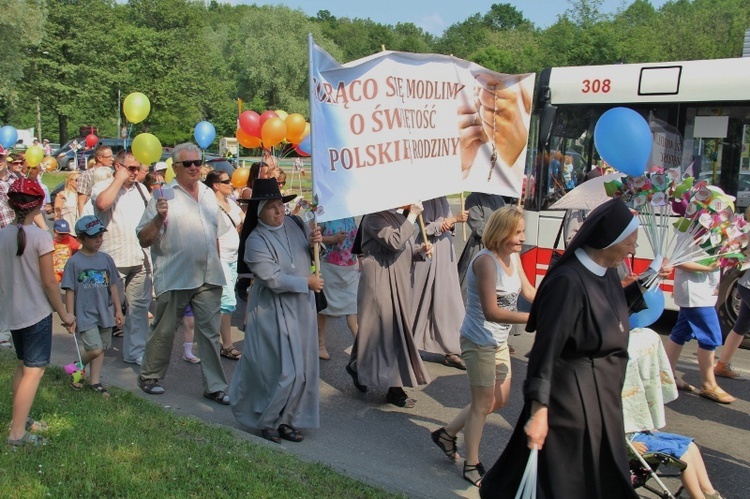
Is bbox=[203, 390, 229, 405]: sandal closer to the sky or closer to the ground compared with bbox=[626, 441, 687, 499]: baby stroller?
closer to the ground

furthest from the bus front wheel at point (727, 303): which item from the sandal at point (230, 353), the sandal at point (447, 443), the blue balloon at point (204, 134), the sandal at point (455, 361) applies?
the blue balloon at point (204, 134)

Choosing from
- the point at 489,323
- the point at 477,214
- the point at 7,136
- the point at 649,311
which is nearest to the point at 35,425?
the point at 489,323

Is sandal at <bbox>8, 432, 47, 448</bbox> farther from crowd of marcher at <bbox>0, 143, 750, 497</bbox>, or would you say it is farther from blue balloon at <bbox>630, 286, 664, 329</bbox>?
blue balloon at <bbox>630, 286, 664, 329</bbox>

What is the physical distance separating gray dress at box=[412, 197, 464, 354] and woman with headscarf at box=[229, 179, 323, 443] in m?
1.80

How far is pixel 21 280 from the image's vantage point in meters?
4.94

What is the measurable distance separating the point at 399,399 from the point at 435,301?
1.13 m

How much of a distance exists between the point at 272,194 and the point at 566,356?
2638mm

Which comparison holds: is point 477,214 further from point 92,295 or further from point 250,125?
point 250,125

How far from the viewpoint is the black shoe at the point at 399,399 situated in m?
6.30

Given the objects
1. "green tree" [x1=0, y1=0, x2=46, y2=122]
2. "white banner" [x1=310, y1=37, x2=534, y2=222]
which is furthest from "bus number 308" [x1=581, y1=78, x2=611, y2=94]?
"green tree" [x1=0, y1=0, x2=46, y2=122]

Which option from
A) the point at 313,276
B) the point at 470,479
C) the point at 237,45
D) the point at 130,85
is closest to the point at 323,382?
the point at 313,276

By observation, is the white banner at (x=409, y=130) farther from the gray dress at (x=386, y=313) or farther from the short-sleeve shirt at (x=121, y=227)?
the short-sleeve shirt at (x=121, y=227)

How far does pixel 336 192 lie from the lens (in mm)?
5645

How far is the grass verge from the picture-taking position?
417 cm
